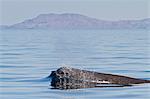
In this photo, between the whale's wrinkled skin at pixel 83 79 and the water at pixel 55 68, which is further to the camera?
the whale's wrinkled skin at pixel 83 79

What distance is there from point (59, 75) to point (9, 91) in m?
1.52

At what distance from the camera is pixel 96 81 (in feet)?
59.0

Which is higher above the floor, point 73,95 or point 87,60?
point 87,60

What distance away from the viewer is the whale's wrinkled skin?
58.3ft

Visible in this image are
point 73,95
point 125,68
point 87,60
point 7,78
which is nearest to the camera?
point 73,95

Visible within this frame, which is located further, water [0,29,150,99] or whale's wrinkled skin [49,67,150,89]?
whale's wrinkled skin [49,67,150,89]

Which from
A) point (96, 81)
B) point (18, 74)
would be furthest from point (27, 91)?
point (18, 74)

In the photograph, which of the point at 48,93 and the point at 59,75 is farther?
the point at 59,75

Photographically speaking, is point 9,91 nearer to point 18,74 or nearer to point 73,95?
point 73,95

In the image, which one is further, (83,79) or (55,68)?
(55,68)

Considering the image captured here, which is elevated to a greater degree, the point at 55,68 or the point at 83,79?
the point at 55,68

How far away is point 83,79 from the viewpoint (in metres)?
17.8

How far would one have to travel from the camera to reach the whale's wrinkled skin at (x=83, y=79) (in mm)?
17781

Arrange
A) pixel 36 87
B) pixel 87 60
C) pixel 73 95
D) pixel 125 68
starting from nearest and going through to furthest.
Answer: pixel 73 95, pixel 36 87, pixel 125 68, pixel 87 60
